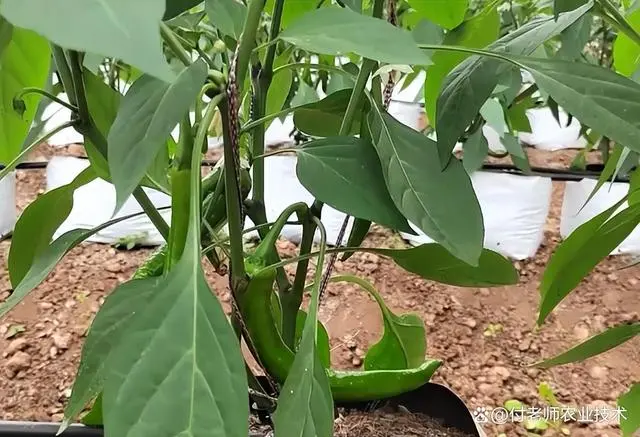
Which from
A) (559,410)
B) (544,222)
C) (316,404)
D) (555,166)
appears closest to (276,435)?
(316,404)

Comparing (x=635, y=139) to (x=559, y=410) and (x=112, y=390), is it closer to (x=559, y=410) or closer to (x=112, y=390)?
(x=112, y=390)

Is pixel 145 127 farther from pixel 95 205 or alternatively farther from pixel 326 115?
pixel 95 205

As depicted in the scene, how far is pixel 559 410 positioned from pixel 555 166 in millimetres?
905

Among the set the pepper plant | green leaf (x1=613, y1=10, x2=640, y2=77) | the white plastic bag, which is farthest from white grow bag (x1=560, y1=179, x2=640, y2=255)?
the pepper plant

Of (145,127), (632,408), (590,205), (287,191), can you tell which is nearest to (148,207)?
(145,127)

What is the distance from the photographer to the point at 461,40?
50 centimetres

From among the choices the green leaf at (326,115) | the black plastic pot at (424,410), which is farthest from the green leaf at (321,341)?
the green leaf at (326,115)

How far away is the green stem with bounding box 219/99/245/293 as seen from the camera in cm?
35

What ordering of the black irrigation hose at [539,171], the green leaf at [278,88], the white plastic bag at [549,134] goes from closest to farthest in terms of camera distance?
the green leaf at [278,88], the black irrigation hose at [539,171], the white plastic bag at [549,134]

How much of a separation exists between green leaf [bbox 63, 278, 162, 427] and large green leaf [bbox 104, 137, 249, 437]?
0.08 metres

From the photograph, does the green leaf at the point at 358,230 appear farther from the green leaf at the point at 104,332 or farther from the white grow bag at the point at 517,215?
the white grow bag at the point at 517,215

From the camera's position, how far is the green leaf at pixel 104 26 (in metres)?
0.15

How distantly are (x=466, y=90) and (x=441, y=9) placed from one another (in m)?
0.09

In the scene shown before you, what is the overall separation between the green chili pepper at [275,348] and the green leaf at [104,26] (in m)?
0.26
